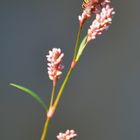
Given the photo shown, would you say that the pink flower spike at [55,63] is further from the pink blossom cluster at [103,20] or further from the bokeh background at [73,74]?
the bokeh background at [73,74]

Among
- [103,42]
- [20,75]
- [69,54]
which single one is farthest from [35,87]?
[103,42]

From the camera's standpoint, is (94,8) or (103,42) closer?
(94,8)

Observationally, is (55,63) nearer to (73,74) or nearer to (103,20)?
(103,20)

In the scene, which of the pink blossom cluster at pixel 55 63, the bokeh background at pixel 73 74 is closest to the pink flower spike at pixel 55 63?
the pink blossom cluster at pixel 55 63

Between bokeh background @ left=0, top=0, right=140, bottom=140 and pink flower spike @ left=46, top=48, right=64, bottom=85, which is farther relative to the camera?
bokeh background @ left=0, top=0, right=140, bottom=140

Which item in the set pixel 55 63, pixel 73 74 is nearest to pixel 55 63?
pixel 55 63

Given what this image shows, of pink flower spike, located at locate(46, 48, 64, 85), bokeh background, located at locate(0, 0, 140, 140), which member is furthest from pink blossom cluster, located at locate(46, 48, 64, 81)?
bokeh background, located at locate(0, 0, 140, 140)

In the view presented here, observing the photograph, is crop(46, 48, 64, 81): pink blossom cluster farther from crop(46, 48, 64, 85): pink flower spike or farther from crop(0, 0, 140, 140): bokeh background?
crop(0, 0, 140, 140): bokeh background

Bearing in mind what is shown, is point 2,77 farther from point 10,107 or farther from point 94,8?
point 94,8
